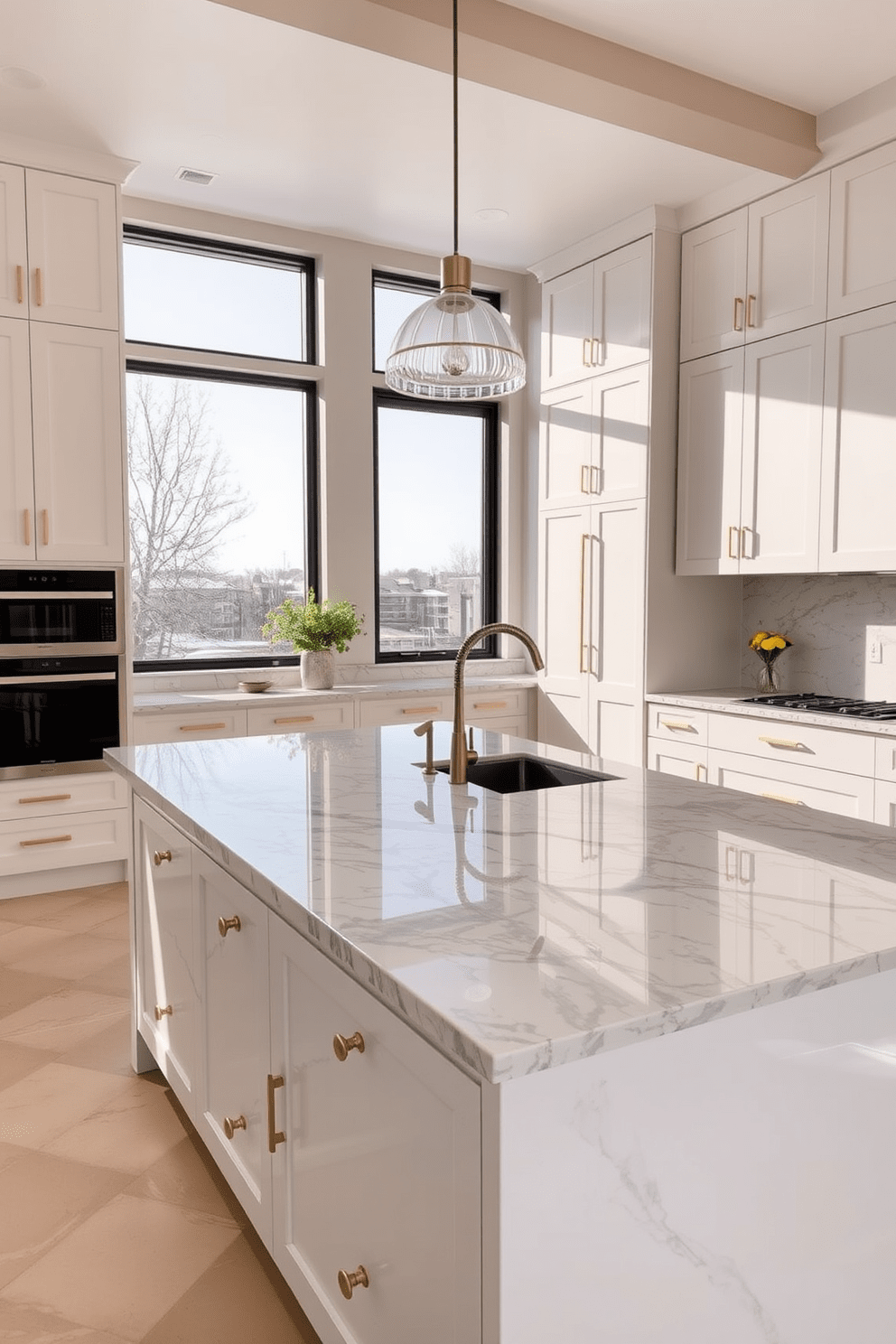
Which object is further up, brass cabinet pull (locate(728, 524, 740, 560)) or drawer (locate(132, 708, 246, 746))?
brass cabinet pull (locate(728, 524, 740, 560))

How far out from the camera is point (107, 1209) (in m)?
2.06

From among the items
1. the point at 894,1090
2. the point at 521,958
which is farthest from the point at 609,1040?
the point at 894,1090

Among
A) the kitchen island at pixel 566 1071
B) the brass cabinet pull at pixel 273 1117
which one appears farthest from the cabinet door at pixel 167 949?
the brass cabinet pull at pixel 273 1117

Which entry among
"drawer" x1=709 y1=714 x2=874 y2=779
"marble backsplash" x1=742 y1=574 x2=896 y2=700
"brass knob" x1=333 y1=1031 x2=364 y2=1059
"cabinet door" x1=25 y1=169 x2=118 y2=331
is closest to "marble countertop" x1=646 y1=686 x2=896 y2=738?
"drawer" x1=709 y1=714 x2=874 y2=779

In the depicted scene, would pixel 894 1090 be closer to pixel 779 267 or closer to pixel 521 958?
pixel 521 958

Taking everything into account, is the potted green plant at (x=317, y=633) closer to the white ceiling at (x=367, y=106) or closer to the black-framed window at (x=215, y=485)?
the black-framed window at (x=215, y=485)

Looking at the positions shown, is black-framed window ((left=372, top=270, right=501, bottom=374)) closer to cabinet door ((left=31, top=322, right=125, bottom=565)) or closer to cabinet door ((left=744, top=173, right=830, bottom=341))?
cabinet door ((left=31, top=322, right=125, bottom=565))

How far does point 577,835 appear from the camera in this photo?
1.71 m

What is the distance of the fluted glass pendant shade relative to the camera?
7.29ft

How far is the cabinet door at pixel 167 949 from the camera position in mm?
2100

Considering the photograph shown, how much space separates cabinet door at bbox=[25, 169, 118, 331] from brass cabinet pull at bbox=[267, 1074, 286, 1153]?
3.33 meters

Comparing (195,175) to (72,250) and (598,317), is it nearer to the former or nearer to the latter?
(72,250)

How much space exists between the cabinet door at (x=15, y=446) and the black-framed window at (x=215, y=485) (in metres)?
0.78

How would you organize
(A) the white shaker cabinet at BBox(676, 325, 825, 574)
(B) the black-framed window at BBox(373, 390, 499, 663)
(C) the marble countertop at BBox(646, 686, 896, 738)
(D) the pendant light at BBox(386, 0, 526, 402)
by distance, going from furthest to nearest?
(B) the black-framed window at BBox(373, 390, 499, 663)
(A) the white shaker cabinet at BBox(676, 325, 825, 574)
(C) the marble countertop at BBox(646, 686, 896, 738)
(D) the pendant light at BBox(386, 0, 526, 402)
